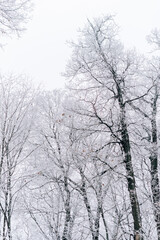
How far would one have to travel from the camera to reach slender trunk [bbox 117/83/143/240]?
7.22 metres

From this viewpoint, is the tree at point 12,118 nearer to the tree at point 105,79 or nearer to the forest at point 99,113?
the forest at point 99,113

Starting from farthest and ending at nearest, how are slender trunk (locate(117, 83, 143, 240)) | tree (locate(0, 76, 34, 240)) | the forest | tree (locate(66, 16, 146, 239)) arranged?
1. tree (locate(66, 16, 146, 239))
2. the forest
3. slender trunk (locate(117, 83, 143, 240))
4. tree (locate(0, 76, 34, 240))

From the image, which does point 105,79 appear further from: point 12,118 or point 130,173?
point 12,118

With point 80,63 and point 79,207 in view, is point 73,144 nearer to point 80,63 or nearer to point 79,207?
point 79,207

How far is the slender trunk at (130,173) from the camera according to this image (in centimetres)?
722

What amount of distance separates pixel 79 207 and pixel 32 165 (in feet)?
9.23

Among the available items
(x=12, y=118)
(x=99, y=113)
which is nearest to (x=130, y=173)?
(x=99, y=113)

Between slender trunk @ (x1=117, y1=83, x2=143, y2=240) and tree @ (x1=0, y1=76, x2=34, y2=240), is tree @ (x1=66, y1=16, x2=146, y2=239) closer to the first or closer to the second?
slender trunk @ (x1=117, y1=83, x2=143, y2=240)

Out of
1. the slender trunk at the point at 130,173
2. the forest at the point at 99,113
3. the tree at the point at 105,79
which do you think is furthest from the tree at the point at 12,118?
the slender trunk at the point at 130,173

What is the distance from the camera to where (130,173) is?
761 cm

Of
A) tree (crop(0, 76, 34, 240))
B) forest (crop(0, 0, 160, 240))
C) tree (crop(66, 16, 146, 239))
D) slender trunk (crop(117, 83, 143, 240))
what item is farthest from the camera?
tree (crop(66, 16, 146, 239))

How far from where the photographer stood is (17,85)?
8.08m

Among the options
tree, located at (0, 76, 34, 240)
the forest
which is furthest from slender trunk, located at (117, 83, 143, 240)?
tree, located at (0, 76, 34, 240)

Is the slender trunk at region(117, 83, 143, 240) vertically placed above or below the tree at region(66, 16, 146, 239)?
below
